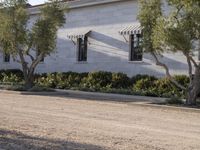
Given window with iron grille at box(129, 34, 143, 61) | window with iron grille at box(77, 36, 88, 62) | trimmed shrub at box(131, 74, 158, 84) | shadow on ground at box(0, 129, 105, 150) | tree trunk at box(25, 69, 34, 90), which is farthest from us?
window with iron grille at box(77, 36, 88, 62)

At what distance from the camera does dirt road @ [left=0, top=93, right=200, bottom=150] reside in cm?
1059

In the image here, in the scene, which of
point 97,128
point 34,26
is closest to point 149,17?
point 34,26

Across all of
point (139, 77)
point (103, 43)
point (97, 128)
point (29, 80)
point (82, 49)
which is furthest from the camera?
point (82, 49)

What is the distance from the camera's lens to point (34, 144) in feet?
33.4

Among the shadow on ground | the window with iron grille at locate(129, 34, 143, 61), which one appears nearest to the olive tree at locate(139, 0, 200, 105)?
the window with iron grille at locate(129, 34, 143, 61)

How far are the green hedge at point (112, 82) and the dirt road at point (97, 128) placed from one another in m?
7.34

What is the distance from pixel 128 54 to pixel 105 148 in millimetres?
22174

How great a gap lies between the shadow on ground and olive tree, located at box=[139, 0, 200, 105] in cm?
1082

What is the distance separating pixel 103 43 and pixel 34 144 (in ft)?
79.5

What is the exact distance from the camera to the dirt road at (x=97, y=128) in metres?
10.6

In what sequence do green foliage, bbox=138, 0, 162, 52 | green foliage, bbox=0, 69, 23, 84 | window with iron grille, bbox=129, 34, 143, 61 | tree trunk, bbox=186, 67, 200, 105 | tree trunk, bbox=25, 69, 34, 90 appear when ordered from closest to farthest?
tree trunk, bbox=186, 67, 200, 105
green foliage, bbox=138, 0, 162, 52
tree trunk, bbox=25, 69, 34, 90
window with iron grille, bbox=129, 34, 143, 61
green foliage, bbox=0, 69, 23, 84

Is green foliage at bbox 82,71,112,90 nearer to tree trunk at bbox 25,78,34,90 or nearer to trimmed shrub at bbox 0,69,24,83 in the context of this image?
tree trunk at bbox 25,78,34,90

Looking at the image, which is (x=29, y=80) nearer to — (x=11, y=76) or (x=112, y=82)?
(x=112, y=82)

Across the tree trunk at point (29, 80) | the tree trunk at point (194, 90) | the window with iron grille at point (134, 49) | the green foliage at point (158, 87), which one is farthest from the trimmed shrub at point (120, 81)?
the tree trunk at point (194, 90)
